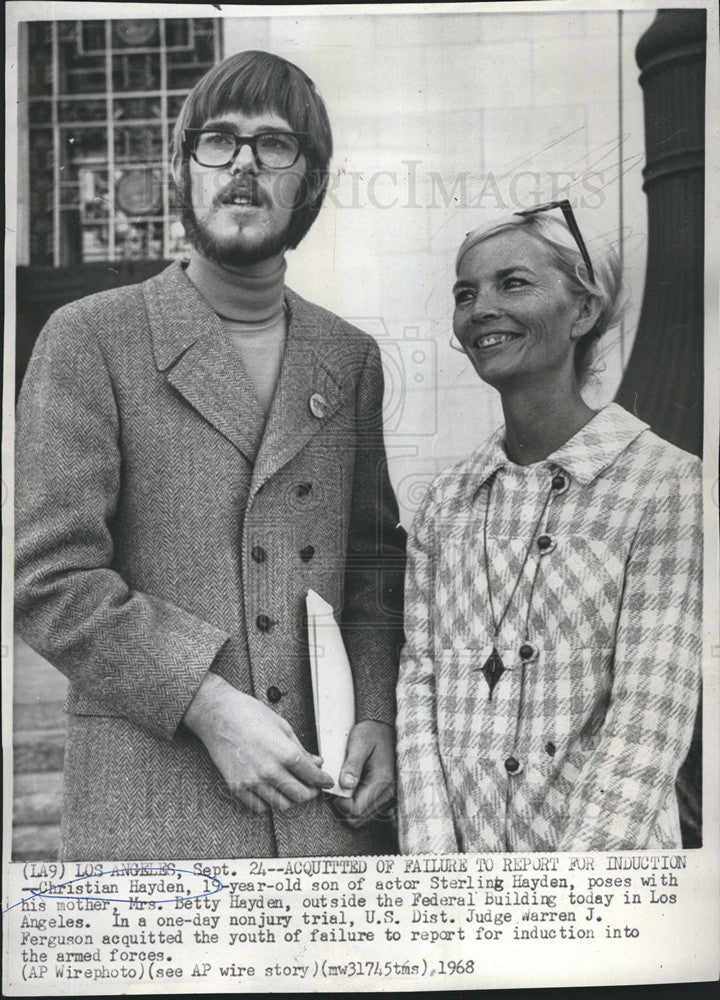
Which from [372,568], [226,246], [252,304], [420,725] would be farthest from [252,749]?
[226,246]

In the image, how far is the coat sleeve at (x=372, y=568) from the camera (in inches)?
120

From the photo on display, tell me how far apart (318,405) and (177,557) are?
1.75ft

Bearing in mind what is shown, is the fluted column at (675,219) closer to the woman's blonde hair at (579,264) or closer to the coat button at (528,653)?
the woman's blonde hair at (579,264)

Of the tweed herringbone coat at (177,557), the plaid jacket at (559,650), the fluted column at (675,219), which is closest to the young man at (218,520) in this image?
the tweed herringbone coat at (177,557)

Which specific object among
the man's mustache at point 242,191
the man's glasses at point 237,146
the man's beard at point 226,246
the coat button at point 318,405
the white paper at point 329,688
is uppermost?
the man's glasses at point 237,146

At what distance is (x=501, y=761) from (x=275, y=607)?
69 cm

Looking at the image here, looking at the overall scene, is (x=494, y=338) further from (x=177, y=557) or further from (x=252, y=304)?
(x=177, y=557)

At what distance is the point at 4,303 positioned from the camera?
10.2 feet

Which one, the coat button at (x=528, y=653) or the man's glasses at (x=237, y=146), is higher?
the man's glasses at (x=237, y=146)

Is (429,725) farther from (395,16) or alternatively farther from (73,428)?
(395,16)

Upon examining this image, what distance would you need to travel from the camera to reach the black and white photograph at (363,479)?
2971 millimetres

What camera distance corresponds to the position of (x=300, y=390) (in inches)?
120

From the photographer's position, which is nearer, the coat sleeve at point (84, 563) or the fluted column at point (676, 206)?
the coat sleeve at point (84, 563)

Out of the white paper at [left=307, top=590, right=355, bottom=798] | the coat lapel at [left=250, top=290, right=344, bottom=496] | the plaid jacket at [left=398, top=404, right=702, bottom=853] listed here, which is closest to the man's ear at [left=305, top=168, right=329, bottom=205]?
the coat lapel at [left=250, top=290, right=344, bottom=496]
